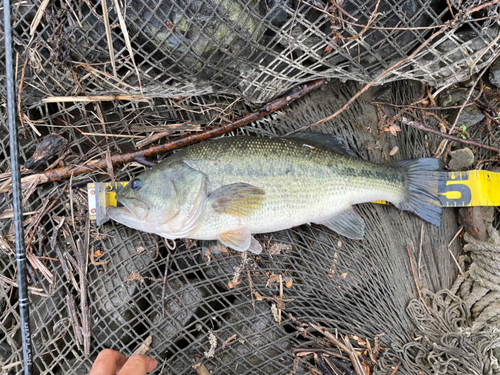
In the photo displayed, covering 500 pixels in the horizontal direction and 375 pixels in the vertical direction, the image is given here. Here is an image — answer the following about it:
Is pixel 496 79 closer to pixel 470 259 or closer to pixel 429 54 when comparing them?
pixel 429 54

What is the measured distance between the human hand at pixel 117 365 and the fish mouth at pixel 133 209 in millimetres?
970

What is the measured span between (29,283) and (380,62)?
12.4 ft

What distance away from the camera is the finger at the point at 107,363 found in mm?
1889

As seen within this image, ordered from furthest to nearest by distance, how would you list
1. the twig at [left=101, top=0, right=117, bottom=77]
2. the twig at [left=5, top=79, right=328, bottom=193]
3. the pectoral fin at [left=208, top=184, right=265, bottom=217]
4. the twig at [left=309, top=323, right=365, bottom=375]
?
the twig at [left=5, top=79, right=328, bottom=193] < the twig at [left=309, top=323, right=365, bottom=375] < the pectoral fin at [left=208, top=184, right=265, bottom=217] < the twig at [left=101, top=0, right=117, bottom=77]

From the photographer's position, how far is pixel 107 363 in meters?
1.94

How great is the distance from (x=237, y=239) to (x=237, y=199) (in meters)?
0.36

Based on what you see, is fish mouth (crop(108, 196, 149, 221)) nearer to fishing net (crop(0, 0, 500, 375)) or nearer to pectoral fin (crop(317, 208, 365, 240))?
fishing net (crop(0, 0, 500, 375))

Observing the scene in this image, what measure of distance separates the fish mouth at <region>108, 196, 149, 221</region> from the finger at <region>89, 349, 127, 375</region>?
38.0 inches

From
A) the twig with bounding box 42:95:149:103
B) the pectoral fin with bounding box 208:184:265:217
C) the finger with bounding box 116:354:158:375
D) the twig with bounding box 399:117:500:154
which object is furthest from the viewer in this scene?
the twig with bounding box 399:117:500:154

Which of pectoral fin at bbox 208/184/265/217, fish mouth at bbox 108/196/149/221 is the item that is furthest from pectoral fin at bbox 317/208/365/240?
fish mouth at bbox 108/196/149/221

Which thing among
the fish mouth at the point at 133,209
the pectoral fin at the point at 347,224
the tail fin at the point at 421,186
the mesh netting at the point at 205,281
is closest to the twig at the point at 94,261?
the mesh netting at the point at 205,281

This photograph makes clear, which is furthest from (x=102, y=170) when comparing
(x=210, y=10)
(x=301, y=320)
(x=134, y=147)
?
(x=301, y=320)

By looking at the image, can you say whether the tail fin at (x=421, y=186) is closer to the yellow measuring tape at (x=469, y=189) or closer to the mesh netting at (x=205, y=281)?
the yellow measuring tape at (x=469, y=189)

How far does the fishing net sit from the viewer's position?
8.32ft
